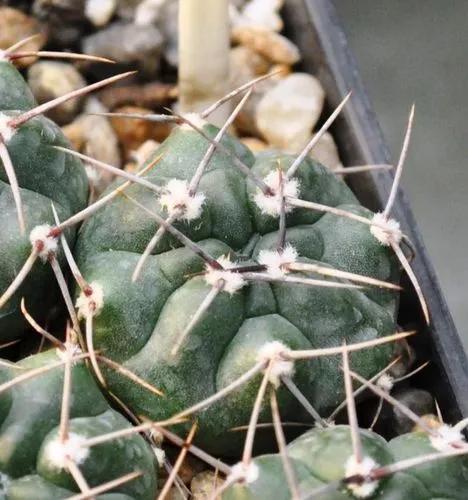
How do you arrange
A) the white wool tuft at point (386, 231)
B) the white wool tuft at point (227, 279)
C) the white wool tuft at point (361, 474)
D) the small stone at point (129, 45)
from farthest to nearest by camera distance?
1. the small stone at point (129, 45)
2. the white wool tuft at point (386, 231)
3. the white wool tuft at point (227, 279)
4. the white wool tuft at point (361, 474)

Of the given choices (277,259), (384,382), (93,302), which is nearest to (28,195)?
(93,302)

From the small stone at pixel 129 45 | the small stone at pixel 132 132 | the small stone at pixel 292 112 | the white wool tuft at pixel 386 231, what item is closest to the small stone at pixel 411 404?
the white wool tuft at pixel 386 231

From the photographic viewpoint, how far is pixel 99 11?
1.35 metres

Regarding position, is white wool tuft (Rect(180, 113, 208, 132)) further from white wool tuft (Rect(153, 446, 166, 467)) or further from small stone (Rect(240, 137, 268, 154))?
small stone (Rect(240, 137, 268, 154))

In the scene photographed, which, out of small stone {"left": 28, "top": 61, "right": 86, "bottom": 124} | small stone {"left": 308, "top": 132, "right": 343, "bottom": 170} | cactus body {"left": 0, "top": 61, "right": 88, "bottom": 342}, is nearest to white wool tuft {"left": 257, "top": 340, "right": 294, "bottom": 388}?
cactus body {"left": 0, "top": 61, "right": 88, "bottom": 342}

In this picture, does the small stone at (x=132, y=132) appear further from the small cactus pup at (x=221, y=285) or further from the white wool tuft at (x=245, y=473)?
the white wool tuft at (x=245, y=473)

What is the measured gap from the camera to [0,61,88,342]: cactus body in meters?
0.78

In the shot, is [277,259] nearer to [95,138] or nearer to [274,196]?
[274,196]

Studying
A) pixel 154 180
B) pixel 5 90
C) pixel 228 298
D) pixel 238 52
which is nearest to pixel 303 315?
pixel 228 298

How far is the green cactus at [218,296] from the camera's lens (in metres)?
0.75

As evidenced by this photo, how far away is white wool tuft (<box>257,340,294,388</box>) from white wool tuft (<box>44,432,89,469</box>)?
0.15m

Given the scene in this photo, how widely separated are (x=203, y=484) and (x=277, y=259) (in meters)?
0.22

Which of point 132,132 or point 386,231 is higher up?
point 386,231

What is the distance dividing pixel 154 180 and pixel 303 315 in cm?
18
